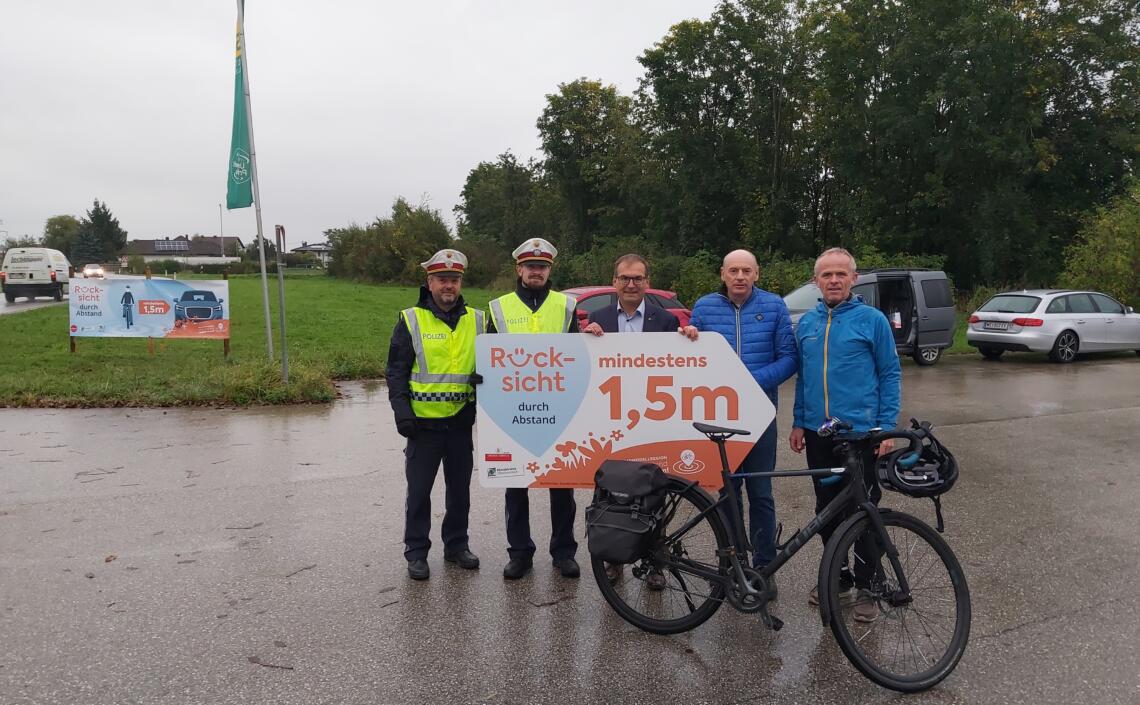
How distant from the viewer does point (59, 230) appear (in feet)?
392

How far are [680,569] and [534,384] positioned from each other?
126 cm

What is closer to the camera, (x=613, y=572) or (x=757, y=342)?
(x=613, y=572)

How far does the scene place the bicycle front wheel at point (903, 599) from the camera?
337 cm

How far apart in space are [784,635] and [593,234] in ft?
162

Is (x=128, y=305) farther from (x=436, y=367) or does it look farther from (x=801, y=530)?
(x=801, y=530)

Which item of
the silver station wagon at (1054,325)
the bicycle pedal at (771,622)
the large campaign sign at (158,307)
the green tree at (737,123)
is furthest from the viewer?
the green tree at (737,123)

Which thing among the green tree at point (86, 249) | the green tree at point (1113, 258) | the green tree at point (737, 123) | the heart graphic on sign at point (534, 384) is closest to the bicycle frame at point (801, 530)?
the heart graphic on sign at point (534, 384)

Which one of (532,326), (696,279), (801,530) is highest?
(696,279)

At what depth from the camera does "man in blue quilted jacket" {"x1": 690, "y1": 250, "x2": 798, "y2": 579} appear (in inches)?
165

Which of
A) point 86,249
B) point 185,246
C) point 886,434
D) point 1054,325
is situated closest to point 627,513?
point 886,434

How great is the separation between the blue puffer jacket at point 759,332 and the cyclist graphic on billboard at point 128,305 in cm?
1215

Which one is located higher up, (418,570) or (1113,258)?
(1113,258)

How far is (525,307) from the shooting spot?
460 cm

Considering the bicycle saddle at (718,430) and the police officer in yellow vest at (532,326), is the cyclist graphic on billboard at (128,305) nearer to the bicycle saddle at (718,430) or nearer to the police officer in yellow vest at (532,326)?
the police officer in yellow vest at (532,326)
